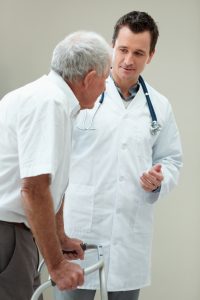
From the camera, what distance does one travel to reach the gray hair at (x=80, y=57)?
1.22 m

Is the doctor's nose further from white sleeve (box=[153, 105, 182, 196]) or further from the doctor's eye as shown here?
white sleeve (box=[153, 105, 182, 196])

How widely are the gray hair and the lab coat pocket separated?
549 millimetres

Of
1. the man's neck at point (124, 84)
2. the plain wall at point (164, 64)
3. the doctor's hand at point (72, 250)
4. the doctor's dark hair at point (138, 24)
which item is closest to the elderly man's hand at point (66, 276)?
the doctor's hand at point (72, 250)

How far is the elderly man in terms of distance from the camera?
3.65 ft

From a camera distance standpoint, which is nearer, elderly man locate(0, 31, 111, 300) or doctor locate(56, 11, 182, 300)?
elderly man locate(0, 31, 111, 300)

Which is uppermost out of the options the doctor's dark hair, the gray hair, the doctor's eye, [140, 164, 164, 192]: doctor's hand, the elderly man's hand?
the doctor's dark hair

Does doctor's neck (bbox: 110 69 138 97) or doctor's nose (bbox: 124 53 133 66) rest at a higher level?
doctor's nose (bbox: 124 53 133 66)

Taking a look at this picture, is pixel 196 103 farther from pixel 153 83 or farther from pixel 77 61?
pixel 77 61

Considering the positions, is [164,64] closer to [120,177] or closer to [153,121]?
[153,121]

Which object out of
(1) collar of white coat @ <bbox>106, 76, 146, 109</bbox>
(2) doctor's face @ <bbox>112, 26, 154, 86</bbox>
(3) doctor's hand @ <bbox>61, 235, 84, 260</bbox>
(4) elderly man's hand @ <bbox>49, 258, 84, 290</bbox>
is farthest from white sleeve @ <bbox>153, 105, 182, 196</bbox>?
(4) elderly man's hand @ <bbox>49, 258, 84, 290</bbox>

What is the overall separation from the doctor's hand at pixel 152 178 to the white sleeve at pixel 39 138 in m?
0.59

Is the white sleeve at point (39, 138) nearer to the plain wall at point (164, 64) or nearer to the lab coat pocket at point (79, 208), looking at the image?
the lab coat pocket at point (79, 208)

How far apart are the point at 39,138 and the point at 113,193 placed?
2.07 ft

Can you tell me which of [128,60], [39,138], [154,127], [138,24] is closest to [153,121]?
[154,127]
